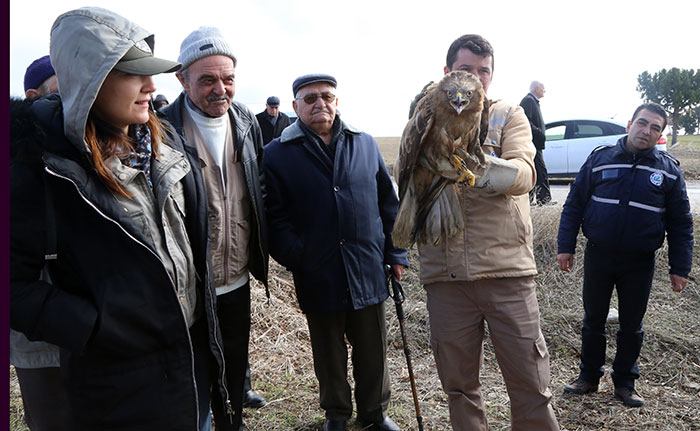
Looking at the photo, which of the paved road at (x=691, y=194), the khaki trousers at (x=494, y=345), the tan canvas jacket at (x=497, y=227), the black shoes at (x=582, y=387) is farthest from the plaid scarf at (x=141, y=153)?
the paved road at (x=691, y=194)

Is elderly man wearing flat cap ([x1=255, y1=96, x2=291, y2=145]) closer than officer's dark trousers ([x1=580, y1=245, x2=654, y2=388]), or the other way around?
officer's dark trousers ([x1=580, y1=245, x2=654, y2=388])

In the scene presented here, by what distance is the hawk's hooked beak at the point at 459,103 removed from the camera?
1.94 metres

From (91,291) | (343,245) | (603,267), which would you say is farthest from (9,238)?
(603,267)

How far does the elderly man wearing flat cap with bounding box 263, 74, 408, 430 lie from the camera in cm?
285

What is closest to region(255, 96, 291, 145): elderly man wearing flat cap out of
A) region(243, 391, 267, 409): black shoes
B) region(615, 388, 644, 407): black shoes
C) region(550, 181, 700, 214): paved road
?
region(550, 181, 700, 214): paved road

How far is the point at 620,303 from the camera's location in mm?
3523

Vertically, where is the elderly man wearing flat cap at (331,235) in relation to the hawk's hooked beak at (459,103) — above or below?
below

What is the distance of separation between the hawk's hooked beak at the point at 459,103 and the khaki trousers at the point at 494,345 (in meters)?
0.89

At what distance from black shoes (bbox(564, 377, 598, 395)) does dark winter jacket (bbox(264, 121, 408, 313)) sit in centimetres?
185

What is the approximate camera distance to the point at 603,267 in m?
3.47

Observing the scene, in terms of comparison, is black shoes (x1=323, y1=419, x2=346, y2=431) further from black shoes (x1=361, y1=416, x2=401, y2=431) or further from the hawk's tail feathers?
the hawk's tail feathers

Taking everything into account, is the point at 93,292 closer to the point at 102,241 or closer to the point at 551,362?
the point at 102,241

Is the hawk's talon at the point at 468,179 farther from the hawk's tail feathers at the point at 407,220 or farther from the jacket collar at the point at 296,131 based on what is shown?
the jacket collar at the point at 296,131

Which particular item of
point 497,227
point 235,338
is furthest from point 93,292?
point 497,227
